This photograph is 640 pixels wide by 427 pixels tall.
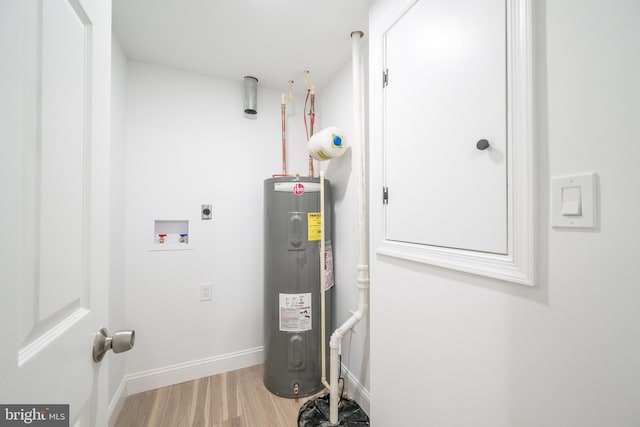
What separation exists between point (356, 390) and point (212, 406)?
37.2 inches

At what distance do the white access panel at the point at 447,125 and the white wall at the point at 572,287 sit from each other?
11cm

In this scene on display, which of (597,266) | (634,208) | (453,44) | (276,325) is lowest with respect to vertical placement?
(276,325)

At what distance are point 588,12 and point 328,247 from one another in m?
1.50

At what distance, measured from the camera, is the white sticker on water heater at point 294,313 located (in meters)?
1.64

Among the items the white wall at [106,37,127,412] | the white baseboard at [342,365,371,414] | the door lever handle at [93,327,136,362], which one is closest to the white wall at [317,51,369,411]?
the white baseboard at [342,365,371,414]

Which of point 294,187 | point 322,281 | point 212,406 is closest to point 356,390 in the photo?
point 322,281

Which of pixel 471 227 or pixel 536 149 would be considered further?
pixel 471 227

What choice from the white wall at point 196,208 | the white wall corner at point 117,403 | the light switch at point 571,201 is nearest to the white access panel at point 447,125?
the light switch at point 571,201

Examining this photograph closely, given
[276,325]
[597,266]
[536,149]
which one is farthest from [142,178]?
[597,266]

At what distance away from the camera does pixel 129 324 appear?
168 centimetres

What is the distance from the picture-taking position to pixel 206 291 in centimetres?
188

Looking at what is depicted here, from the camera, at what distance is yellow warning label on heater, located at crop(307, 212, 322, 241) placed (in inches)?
65.7

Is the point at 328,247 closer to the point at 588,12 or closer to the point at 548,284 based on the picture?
the point at 548,284

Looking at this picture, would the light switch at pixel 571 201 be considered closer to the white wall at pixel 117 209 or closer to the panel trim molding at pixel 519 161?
the panel trim molding at pixel 519 161
